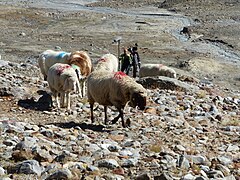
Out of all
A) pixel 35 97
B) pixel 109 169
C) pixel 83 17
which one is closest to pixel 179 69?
pixel 35 97

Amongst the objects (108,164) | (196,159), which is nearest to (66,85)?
(196,159)

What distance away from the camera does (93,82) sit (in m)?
14.6

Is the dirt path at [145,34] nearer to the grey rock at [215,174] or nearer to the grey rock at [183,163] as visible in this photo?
the grey rock at [183,163]

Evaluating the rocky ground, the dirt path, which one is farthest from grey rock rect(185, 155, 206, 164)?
the dirt path

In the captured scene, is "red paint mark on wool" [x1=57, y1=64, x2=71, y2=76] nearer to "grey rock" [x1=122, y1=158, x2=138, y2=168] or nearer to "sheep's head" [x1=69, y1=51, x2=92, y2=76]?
"sheep's head" [x1=69, y1=51, x2=92, y2=76]

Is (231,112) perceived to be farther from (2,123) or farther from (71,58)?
(2,123)

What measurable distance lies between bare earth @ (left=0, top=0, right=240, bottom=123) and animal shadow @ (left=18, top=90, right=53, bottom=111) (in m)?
0.34

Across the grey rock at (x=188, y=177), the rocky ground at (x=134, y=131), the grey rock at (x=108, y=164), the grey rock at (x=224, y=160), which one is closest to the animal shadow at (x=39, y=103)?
the rocky ground at (x=134, y=131)

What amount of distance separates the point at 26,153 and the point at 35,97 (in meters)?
8.45

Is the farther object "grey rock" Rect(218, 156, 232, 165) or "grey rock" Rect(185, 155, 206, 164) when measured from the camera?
"grey rock" Rect(218, 156, 232, 165)

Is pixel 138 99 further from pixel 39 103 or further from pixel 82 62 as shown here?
pixel 82 62

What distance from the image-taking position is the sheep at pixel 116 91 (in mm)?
13359

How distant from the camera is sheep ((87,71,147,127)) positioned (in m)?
13.4

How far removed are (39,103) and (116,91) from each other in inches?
141
